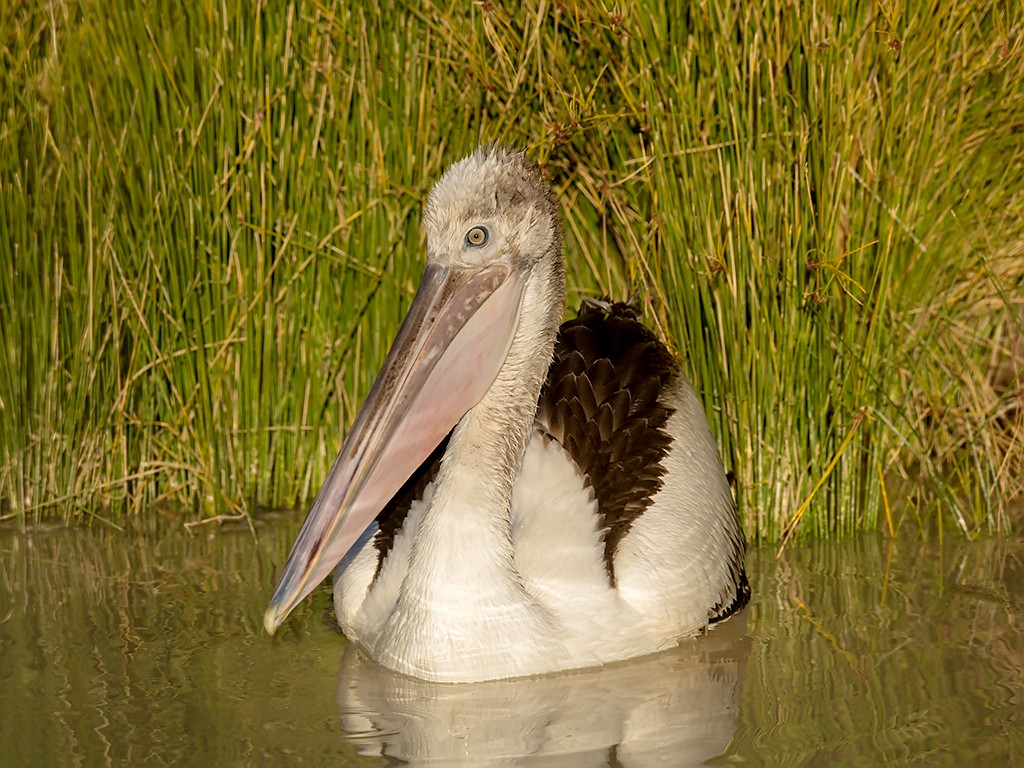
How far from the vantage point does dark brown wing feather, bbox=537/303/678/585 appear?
5.01 meters

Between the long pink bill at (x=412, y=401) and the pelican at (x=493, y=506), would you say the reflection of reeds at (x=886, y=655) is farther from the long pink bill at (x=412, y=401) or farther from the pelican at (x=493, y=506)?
the long pink bill at (x=412, y=401)

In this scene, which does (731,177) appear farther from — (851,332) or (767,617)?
(767,617)

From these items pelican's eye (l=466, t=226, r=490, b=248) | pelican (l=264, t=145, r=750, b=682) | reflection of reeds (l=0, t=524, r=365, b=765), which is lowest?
reflection of reeds (l=0, t=524, r=365, b=765)

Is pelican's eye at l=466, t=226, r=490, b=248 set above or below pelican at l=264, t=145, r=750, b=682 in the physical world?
above

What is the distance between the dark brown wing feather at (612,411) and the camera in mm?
5012

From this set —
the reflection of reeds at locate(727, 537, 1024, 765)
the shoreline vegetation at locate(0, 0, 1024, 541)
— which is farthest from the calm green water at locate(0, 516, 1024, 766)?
the shoreline vegetation at locate(0, 0, 1024, 541)

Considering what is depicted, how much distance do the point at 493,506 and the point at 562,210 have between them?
1.98 metres

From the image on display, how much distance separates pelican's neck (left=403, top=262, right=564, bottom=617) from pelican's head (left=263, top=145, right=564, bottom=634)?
0.18 ft

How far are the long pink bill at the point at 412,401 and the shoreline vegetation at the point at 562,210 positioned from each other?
1.21 metres

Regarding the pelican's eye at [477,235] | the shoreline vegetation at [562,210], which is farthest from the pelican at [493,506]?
the shoreline vegetation at [562,210]

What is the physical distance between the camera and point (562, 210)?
621 cm

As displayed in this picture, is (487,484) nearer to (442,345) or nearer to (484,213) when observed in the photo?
(442,345)

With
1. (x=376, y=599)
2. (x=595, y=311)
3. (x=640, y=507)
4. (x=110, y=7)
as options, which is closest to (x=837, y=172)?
(x=595, y=311)

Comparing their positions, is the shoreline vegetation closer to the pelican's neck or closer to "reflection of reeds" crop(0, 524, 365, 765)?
"reflection of reeds" crop(0, 524, 365, 765)
